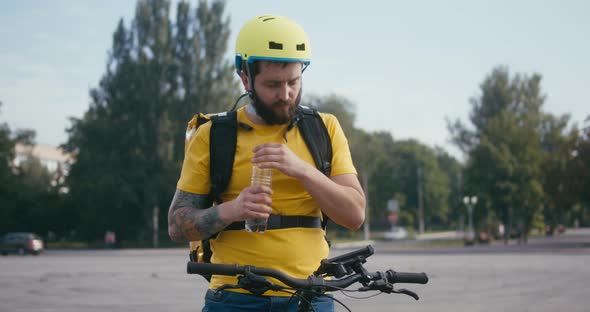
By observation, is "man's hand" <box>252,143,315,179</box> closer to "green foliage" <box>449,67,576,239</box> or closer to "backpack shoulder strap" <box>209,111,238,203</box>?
"backpack shoulder strap" <box>209,111,238,203</box>

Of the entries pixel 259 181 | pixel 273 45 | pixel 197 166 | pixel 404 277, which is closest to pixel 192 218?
pixel 197 166

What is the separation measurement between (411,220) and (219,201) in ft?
354

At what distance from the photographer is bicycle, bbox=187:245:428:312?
2.64 m

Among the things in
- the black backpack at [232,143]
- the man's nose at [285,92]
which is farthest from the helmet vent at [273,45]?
the black backpack at [232,143]

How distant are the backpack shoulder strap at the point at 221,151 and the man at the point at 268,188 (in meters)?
0.03

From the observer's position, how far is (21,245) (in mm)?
46312

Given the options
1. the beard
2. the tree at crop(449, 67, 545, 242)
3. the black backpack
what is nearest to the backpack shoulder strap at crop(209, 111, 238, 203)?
the black backpack

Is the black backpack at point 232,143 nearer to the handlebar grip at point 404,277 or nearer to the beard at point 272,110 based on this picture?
the beard at point 272,110

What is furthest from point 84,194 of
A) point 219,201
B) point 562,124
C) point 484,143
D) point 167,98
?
point 219,201

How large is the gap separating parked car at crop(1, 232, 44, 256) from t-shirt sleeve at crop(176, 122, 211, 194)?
45.2 m

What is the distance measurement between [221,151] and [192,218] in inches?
10.9

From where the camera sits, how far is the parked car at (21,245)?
4597 cm

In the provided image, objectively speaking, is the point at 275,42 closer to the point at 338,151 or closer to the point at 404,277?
the point at 338,151

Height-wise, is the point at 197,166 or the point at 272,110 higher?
the point at 272,110
